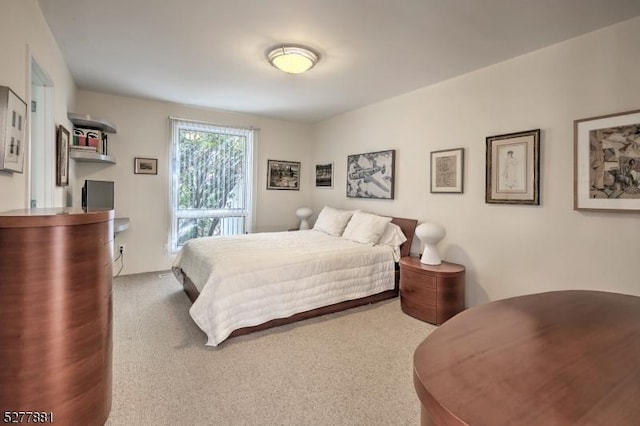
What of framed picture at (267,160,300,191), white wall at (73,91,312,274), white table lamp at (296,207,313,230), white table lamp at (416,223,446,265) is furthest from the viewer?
framed picture at (267,160,300,191)

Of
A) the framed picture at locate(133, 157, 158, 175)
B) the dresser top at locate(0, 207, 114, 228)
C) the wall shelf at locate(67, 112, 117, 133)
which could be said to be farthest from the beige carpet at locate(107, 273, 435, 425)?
the wall shelf at locate(67, 112, 117, 133)

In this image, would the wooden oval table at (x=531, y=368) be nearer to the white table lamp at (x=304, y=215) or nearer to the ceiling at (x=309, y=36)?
the ceiling at (x=309, y=36)

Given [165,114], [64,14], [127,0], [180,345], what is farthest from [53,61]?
[180,345]

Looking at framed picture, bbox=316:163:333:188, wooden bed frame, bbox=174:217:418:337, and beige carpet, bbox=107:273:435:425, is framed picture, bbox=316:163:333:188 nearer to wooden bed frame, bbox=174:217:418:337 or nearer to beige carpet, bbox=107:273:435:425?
wooden bed frame, bbox=174:217:418:337

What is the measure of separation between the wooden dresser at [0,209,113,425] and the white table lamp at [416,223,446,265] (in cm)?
271

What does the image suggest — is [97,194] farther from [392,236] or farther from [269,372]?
[392,236]

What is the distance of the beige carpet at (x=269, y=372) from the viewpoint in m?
1.76

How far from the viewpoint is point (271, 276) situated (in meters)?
2.78

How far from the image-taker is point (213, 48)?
2818mm

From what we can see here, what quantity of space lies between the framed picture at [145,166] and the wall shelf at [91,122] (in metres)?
0.48

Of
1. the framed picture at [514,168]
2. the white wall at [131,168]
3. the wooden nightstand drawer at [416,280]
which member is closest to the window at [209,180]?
the white wall at [131,168]

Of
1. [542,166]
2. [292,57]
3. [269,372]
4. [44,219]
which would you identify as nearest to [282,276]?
[269,372]

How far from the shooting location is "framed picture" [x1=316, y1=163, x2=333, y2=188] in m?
5.37

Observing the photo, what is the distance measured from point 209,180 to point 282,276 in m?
2.77
